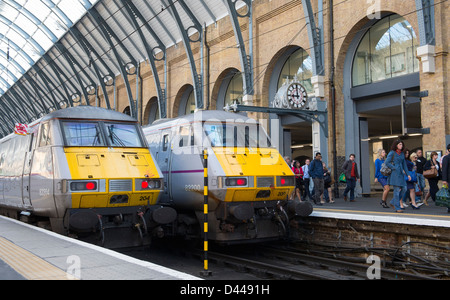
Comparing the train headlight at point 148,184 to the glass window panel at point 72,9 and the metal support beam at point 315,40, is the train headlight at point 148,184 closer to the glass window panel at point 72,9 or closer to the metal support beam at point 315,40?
the metal support beam at point 315,40

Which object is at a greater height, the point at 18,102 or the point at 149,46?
the point at 18,102

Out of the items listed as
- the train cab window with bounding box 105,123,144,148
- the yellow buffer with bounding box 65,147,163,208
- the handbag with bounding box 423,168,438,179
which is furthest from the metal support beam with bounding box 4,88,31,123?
the handbag with bounding box 423,168,438,179

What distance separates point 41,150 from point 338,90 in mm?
12386

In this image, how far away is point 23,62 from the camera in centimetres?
4691

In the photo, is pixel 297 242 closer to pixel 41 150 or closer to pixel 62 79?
pixel 41 150

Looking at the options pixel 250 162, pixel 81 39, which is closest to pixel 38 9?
pixel 81 39

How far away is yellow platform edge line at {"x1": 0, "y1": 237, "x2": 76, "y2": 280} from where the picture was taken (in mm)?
5402

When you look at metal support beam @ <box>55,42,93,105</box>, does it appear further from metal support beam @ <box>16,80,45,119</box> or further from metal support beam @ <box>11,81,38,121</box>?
metal support beam @ <box>11,81,38,121</box>

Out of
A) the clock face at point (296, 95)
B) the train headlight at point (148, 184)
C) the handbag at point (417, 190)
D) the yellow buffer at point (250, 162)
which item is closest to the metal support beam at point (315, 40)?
the clock face at point (296, 95)

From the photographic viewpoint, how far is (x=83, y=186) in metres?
8.82

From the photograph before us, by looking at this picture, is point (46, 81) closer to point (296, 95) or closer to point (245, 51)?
point (245, 51)

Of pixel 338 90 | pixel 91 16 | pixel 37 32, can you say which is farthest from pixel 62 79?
pixel 338 90

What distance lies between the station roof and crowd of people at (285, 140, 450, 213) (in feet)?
36.1

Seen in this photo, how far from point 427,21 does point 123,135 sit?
10.4 meters
